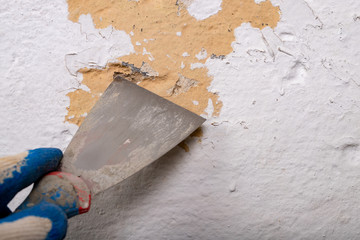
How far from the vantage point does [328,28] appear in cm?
95

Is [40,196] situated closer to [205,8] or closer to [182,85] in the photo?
[182,85]

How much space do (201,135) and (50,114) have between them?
18.2 inches

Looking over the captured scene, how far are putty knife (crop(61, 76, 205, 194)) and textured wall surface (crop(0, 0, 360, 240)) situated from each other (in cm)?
8

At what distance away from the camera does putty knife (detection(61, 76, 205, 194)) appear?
0.86 m

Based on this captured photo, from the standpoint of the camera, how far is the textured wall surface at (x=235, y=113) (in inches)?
37.5

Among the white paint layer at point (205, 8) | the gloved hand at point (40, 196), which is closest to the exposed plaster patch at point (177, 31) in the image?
the white paint layer at point (205, 8)

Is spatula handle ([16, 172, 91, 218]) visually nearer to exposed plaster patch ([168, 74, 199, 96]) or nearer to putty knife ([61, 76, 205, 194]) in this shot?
putty knife ([61, 76, 205, 194])

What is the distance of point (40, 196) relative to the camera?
30.1 inches

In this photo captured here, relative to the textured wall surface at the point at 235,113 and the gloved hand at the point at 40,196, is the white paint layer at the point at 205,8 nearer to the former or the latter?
the textured wall surface at the point at 235,113

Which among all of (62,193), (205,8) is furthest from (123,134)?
(205,8)

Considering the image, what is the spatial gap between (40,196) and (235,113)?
55 centimetres

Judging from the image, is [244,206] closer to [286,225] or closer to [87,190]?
[286,225]

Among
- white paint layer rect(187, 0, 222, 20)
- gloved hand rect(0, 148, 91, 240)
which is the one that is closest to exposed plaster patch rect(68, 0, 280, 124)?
white paint layer rect(187, 0, 222, 20)

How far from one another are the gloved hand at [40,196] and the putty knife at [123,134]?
0.05 metres
